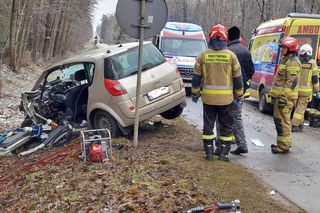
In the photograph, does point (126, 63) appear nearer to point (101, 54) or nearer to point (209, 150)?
point (101, 54)

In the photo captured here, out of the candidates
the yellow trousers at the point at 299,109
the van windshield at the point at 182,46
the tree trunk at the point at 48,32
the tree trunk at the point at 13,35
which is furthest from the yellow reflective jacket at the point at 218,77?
the tree trunk at the point at 48,32

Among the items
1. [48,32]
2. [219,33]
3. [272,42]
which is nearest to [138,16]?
[219,33]

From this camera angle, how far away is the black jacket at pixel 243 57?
7.70 metres

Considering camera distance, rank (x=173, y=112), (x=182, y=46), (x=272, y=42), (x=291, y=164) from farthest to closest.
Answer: (x=182, y=46) → (x=272, y=42) → (x=173, y=112) → (x=291, y=164)

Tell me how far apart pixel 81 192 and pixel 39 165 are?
1.87m

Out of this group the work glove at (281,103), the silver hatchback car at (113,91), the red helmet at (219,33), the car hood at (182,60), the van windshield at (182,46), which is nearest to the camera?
Answer: the red helmet at (219,33)

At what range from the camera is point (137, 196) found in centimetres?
495

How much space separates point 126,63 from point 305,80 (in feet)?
13.4

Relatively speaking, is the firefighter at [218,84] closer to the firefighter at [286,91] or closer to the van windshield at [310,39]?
the firefighter at [286,91]

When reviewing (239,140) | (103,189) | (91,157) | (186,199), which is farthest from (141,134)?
(186,199)

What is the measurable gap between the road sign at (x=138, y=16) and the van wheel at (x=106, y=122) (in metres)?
1.88

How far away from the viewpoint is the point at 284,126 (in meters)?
8.05

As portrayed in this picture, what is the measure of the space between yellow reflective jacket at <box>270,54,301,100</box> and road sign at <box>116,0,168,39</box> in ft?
7.68

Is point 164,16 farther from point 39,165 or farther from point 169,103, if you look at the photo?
point 39,165
